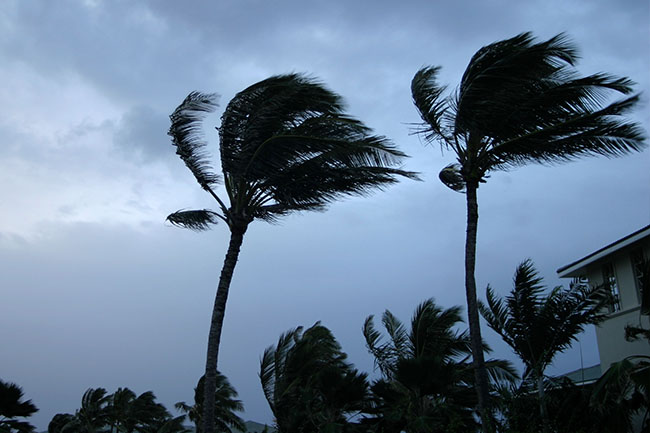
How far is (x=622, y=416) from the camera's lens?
43.7ft

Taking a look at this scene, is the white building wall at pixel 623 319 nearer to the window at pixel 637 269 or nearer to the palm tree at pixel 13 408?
the window at pixel 637 269

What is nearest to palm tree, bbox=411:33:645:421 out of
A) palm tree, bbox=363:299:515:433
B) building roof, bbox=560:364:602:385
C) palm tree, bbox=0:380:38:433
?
palm tree, bbox=363:299:515:433

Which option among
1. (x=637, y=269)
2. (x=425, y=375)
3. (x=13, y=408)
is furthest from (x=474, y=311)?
(x=13, y=408)

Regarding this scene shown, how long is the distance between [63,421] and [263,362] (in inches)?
988

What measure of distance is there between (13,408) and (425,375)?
1458 centimetres

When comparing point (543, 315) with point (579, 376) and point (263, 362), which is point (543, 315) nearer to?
point (579, 376)

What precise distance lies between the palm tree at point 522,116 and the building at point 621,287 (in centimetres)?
374

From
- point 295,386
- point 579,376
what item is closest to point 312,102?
point 295,386

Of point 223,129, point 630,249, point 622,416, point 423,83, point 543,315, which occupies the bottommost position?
point 622,416

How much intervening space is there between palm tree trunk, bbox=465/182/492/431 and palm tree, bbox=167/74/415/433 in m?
1.74

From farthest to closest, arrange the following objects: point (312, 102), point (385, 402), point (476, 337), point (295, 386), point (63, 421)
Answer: point (63, 421) → point (295, 386) → point (385, 402) → point (312, 102) → point (476, 337)

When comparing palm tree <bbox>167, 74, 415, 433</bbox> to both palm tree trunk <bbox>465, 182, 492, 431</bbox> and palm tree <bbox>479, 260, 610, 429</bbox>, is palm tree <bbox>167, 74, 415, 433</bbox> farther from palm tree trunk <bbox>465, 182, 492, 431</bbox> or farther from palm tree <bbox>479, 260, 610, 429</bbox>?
palm tree <bbox>479, 260, 610, 429</bbox>

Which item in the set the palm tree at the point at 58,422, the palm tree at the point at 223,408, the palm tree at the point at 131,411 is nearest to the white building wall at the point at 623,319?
the palm tree at the point at 223,408

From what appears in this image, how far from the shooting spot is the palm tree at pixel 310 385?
18406 millimetres
